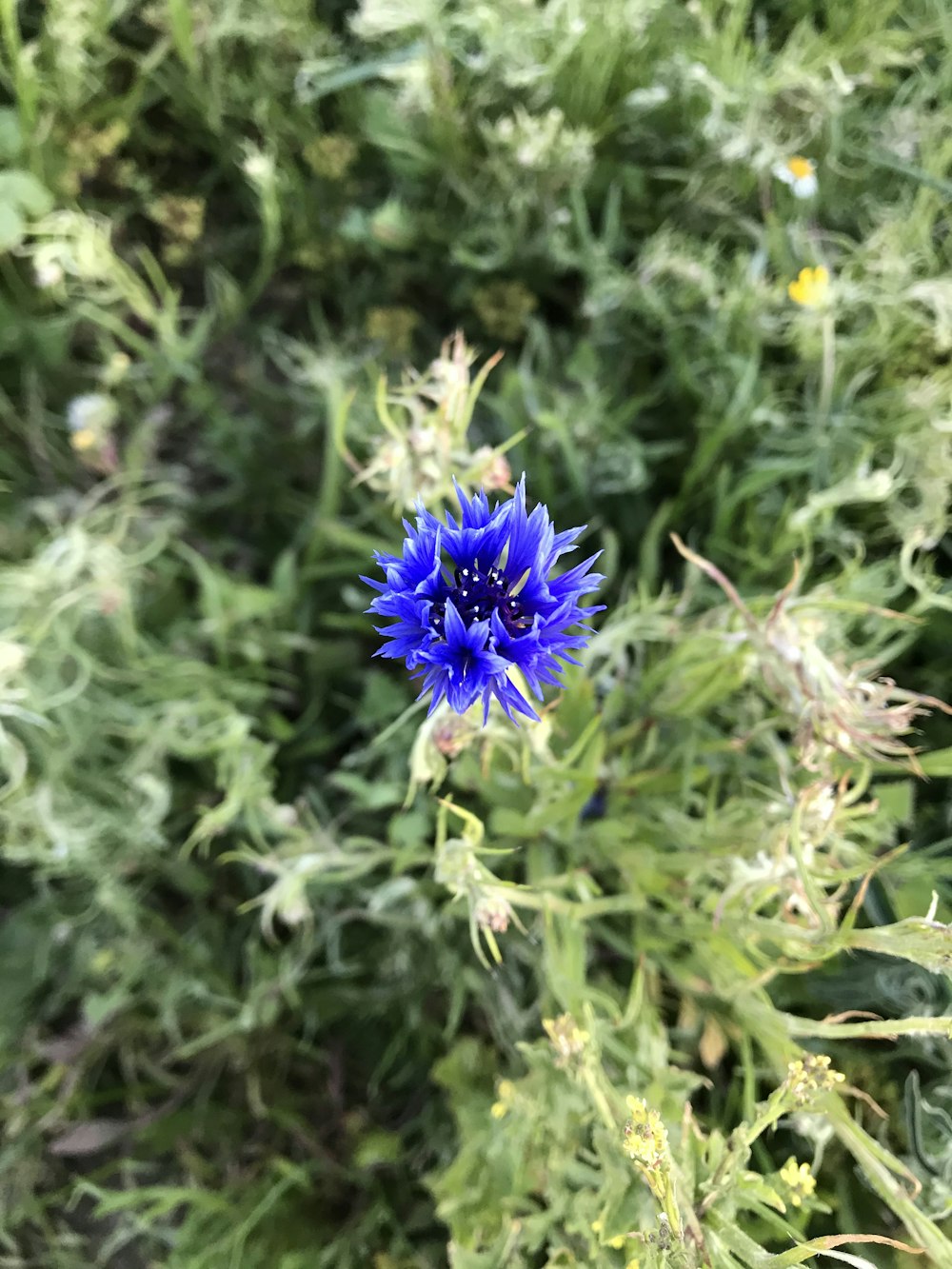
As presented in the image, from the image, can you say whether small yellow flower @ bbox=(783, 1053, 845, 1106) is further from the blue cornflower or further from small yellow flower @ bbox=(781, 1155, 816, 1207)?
the blue cornflower

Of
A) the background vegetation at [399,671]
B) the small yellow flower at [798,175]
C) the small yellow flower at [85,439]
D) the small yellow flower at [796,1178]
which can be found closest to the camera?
the small yellow flower at [796,1178]

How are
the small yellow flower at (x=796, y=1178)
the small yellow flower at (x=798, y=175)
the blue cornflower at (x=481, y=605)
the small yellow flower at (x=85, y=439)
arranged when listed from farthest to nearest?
1. the small yellow flower at (x=85, y=439)
2. the small yellow flower at (x=798, y=175)
3. the small yellow flower at (x=796, y=1178)
4. the blue cornflower at (x=481, y=605)

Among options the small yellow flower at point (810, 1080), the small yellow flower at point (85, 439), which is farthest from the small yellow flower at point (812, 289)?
the small yellow flower at point (85, 439)

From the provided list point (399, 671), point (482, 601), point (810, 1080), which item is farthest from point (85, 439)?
point (810, 1080)

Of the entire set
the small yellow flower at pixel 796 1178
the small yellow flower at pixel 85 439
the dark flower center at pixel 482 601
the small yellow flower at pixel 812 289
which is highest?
the dark flower center at pixel 482 601

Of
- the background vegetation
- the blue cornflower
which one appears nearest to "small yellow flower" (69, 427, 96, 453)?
the background vegetation

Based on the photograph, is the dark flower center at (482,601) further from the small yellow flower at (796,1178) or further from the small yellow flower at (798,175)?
the small yellow flower at (798,175)
